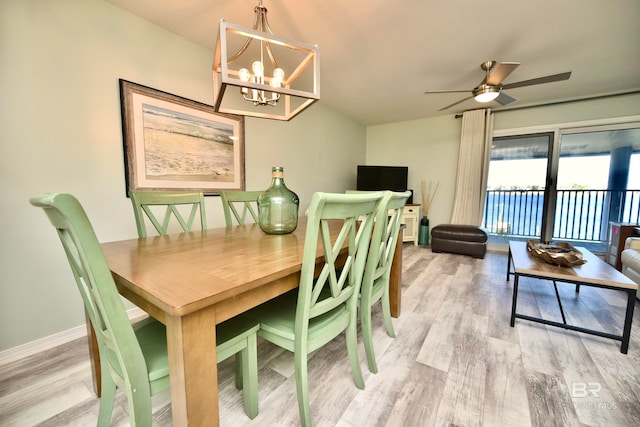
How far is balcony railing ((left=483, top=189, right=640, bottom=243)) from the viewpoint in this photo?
152 inches

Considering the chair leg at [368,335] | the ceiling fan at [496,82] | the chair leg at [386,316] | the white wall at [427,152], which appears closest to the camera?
the chair leg at [368,335]

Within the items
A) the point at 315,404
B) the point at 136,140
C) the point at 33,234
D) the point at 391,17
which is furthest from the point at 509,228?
the point at 33,234

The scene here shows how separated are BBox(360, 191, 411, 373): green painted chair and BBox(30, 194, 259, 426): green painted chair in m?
0.58

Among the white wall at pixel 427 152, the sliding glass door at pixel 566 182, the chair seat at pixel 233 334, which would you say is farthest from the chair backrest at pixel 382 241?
the sliding glass door at pixel 566 182

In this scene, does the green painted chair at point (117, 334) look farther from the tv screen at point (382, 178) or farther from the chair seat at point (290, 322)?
the tv screen at point (382, 178)

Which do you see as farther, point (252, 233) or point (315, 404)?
point (252, 233)

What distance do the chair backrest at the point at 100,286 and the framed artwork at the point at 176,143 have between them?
1451mm

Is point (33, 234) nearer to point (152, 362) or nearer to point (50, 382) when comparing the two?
point (50, 382)

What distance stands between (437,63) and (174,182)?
9.66 feet

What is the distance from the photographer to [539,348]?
153 centimetres

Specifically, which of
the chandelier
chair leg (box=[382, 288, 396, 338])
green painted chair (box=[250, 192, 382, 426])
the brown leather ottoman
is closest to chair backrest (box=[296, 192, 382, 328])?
green painted chair (box=[250, 192, 382, 426])

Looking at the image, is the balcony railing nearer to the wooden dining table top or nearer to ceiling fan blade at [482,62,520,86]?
ceiling fan blade at [482,62,520,86]

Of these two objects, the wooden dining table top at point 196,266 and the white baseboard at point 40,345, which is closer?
the wooden dining table top at point 196,266

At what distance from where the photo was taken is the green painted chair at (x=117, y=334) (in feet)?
1.94
